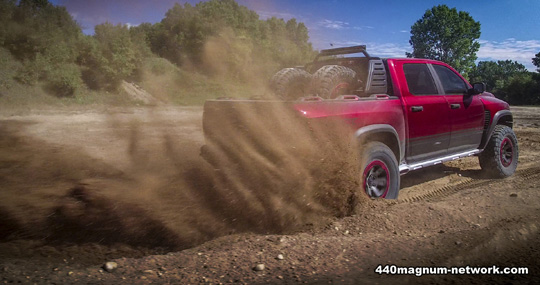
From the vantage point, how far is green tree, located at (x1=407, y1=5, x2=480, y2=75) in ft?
94.6

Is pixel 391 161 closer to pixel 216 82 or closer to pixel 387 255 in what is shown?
pixel 387 255

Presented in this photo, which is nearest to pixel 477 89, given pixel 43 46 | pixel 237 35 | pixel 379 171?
pixel 379 171

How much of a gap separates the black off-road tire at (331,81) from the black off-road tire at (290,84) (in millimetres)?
214

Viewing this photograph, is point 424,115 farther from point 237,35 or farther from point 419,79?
point 237,35

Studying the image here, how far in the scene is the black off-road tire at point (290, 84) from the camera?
18.1 ft

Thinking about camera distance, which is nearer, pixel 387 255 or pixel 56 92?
pixel 387 255

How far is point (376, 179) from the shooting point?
16.3 ft

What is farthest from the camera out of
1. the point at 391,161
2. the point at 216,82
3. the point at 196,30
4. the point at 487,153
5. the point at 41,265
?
the point at 216,82

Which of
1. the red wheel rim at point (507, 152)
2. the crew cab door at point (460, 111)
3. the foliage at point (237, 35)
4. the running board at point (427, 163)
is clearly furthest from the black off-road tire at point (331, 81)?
the foliage at point (237, 35)

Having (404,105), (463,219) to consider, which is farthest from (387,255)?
(404,105)

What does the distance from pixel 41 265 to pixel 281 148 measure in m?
2.43

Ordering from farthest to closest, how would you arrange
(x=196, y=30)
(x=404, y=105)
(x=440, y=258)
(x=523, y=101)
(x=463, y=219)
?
(x=523, y=101) < (x=196, y=30) < (x=404, y=105) < (x=463, y=219) < (x=440, y=258)

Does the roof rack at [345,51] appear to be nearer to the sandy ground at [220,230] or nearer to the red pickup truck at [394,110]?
the red pickup truck at [394,110]

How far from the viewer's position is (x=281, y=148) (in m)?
4.33
